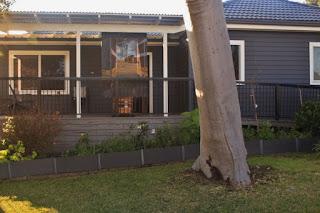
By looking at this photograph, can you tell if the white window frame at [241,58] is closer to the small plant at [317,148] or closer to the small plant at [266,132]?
the small plant at [266,132]

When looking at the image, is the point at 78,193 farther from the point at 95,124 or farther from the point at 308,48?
the point at 308,48

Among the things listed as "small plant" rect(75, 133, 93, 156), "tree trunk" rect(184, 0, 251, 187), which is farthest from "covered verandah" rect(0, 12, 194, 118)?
"tree trunk" rect(184, 0, 251, 187)

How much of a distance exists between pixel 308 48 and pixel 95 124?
23.6 ft

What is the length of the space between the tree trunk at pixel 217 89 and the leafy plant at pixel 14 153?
356 centimetres

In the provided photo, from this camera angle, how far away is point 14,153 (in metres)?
6.55

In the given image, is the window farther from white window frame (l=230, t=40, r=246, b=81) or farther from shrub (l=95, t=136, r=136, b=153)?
shrub (l=95, t=136, r=136, b=153)

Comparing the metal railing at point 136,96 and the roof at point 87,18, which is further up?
the roof at point 87,18

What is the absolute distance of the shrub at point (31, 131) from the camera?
673cm

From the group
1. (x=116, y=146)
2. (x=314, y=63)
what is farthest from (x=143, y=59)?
(x=314, y=63)

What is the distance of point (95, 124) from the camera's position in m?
8.23

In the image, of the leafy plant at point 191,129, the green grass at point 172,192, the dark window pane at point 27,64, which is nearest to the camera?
the green grass at point 172,192

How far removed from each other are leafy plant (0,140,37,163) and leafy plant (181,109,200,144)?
3.22 meters

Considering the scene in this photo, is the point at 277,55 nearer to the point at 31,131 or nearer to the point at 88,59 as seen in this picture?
the point at 88,59

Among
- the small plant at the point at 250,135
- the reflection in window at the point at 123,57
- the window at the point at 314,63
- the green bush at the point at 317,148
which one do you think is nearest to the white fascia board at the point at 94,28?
the reflection in window at the point at 123,57
